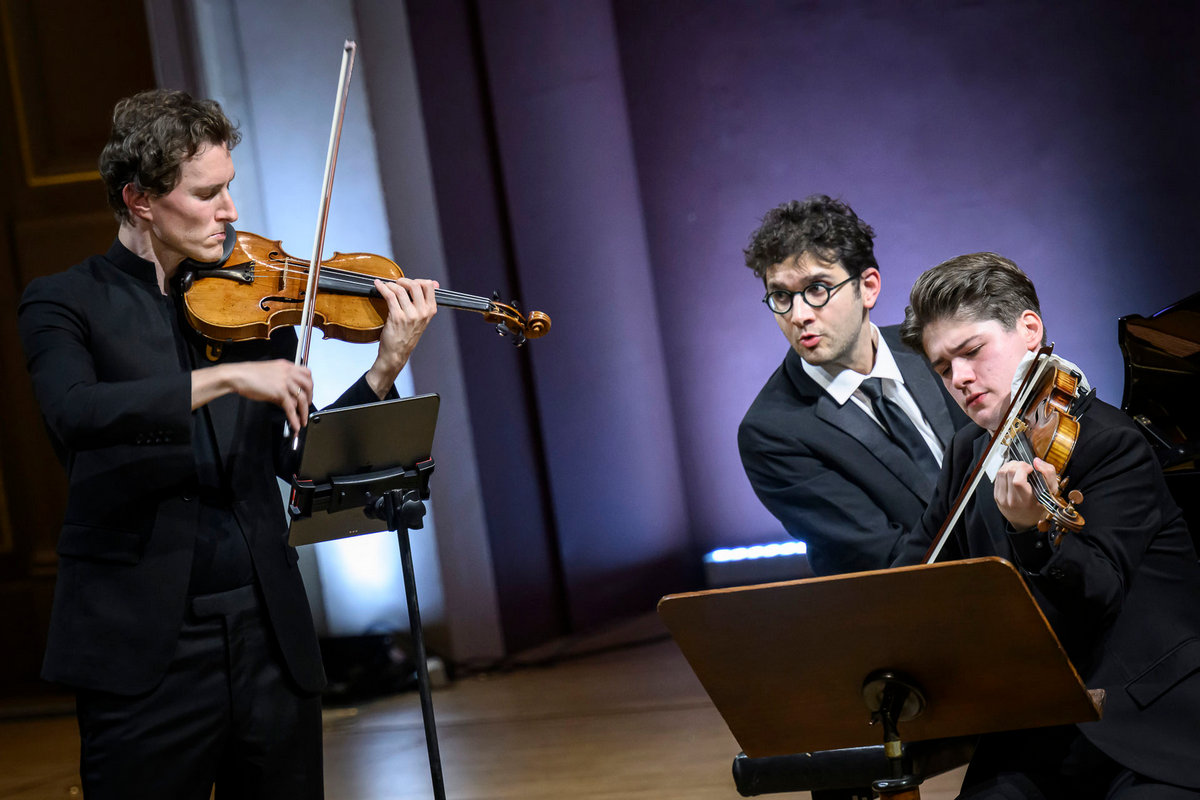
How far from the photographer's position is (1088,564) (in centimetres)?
154

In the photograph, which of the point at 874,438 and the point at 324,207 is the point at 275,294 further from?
the point at 874,438

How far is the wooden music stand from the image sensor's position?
4.57ft

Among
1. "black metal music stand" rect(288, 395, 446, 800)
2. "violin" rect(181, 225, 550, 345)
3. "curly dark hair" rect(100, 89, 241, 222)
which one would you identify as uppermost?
"curly dark hair" rect(100, 89, 241, 222)

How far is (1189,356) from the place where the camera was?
290 centimetres

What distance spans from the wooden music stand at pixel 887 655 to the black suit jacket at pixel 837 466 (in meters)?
0.71

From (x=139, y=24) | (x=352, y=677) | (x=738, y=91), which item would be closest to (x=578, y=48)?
(x=738, y=91)

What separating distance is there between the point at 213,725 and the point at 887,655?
0.91m

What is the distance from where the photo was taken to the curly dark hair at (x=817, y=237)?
2.45m

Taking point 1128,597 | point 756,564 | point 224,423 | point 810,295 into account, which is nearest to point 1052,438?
point 1128,597

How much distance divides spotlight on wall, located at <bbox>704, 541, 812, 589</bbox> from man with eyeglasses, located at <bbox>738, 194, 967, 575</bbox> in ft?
6.85

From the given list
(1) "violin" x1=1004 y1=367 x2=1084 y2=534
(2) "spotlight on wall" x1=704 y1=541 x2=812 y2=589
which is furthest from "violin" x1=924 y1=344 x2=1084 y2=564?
(2) "spotlight on wall" x1=704 y1=541 x2=812 y2=589

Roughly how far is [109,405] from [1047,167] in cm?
391

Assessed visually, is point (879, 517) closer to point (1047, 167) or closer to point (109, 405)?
point (109, 405)

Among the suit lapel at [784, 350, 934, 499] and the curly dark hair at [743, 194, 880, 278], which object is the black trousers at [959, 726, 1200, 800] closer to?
the suit lapel at [784, 350, 934, 499]
